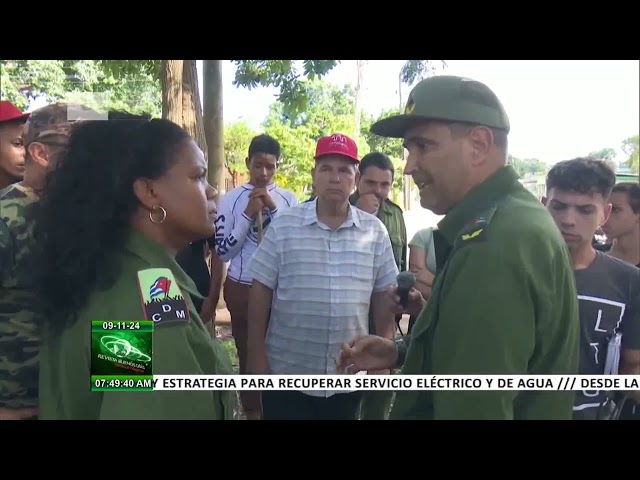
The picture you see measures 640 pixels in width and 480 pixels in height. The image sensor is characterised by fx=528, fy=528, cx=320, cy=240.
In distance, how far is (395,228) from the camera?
2107 mm

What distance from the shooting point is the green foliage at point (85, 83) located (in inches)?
78.6

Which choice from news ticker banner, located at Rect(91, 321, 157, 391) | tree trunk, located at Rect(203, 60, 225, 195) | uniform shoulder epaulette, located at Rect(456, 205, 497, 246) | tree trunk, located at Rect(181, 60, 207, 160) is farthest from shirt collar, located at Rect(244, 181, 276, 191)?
uniform shoulder epaulette, located at Rect(456, 205, 497, 246)

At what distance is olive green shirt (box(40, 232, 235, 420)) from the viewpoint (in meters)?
1.51

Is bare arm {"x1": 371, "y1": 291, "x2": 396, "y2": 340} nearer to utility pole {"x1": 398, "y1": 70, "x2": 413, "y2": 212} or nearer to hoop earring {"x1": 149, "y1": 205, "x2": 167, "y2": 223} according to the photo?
utility pole {"x1": 398, "y1": 70, "x2": 413, "y2": 212}

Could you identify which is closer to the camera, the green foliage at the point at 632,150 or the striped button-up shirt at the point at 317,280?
the green foliage at the point at 632,150

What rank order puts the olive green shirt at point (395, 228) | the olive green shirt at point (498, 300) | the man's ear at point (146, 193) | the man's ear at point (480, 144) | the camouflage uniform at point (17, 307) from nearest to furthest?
the olive green shirt at point (498, 300), the man's ear at point (146, 193), the man's ear at point (480, 144), the camouflage uniform at point (17, 307), the olive green shirt at point (395, 228)

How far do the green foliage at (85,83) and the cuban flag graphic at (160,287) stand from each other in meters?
0.69

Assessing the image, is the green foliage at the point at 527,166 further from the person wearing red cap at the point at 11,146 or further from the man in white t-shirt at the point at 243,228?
the person wearing red cap at the point at 11,146

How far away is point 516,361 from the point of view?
1523 millimetres

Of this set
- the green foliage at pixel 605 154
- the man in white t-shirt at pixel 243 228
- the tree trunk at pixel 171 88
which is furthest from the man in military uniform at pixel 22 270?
the green foliage at pixel 605 154

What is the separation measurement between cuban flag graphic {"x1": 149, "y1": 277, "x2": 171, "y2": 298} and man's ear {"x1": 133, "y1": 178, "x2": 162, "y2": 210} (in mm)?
222

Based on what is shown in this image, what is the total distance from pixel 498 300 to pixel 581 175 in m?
0.81

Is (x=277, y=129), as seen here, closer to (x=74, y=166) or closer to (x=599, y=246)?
(x=74, y=166)

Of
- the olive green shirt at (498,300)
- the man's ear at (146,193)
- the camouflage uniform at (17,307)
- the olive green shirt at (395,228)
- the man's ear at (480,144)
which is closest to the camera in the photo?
the olive green shirt at (498,300)
